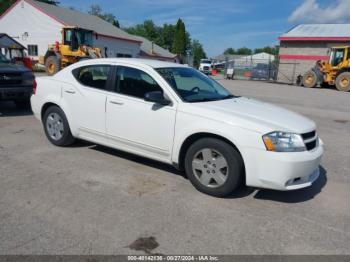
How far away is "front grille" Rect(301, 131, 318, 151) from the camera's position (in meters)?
4.17

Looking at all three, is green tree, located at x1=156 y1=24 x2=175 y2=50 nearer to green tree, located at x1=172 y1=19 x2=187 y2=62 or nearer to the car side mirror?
green tree, located at x1=172 y1=19 x2=187 y2=62

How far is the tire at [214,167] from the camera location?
4.11 metres

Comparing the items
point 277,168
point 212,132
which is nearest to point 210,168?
point 212,132

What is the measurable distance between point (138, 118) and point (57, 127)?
192cm

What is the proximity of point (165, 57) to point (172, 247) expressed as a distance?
58533mm

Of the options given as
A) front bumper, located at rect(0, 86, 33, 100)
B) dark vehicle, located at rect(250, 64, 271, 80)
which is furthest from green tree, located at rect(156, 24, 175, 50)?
front bumper, located at rect(0, 86, 33, 100)

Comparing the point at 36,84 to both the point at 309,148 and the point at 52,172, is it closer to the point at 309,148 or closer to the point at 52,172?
the point at 52,172

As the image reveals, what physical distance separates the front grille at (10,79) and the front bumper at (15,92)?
141 millimetres

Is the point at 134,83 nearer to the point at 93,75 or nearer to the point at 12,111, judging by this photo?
the point at 93,75

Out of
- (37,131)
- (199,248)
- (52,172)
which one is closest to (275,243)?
(199,248)

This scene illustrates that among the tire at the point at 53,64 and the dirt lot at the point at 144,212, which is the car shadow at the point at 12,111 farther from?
the tire at the point at 53,64

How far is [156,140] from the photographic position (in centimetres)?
471

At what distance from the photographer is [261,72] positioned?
114 ft

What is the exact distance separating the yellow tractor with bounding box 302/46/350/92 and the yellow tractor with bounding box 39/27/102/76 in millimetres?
15581
